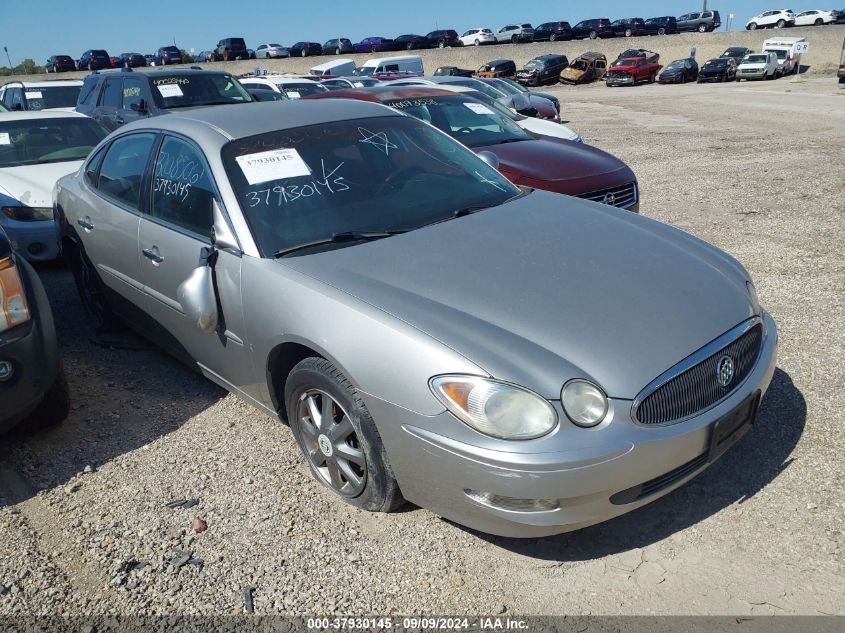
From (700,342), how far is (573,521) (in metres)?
0.82

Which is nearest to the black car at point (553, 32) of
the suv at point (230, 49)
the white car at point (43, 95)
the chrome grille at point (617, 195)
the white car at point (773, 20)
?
the white car at point (773, 20)

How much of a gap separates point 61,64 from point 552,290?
59.1 metres

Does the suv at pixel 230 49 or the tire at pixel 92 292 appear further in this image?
the suv at pixel 230 49

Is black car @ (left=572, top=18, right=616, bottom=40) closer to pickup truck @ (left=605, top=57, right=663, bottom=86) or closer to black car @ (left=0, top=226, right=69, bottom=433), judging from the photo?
pickup truck @ (left=605, top=57, right=663, bottom=86)

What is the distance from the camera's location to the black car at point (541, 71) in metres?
39.6

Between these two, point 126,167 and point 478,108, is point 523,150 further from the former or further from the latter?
point 126,167

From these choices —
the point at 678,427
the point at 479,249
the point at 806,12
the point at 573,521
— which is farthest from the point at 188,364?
the point at 806,12

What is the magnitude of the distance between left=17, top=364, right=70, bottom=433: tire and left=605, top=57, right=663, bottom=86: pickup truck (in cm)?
3782

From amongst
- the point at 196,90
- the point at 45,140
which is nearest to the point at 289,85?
the point at 196,90

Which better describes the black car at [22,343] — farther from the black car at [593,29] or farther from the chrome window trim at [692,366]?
the black car at [593,29]

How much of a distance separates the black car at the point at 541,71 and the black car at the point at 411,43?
51.3ft

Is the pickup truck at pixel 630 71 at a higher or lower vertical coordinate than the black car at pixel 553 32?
lower

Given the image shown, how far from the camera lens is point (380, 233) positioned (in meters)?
3.32

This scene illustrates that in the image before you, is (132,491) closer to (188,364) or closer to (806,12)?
(188,364)
